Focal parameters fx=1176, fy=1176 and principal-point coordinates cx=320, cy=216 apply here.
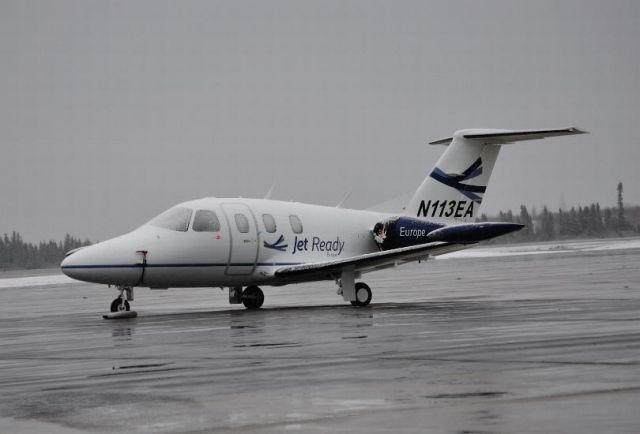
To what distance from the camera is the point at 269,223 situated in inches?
1193

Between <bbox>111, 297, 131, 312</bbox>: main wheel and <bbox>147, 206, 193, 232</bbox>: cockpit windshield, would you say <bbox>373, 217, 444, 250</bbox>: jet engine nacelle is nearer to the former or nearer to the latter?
<bbox>147, 206, 193, 232</bbox>: cockpit windshield

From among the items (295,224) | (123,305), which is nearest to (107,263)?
(123,305)

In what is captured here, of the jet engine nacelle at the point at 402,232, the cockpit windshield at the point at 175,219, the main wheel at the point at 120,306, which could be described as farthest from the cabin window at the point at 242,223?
the jet engine nacelle at the point at 402,232

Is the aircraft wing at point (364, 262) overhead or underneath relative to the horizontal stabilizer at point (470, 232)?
underneath

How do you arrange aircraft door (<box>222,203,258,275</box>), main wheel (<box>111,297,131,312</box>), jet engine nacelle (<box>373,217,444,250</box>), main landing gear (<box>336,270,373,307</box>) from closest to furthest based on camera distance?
main wheel (<box>111,297,131,312</box>) < main landing gear (<box>336,270,373,307</box>) < aircraft door (<box>222,203,258,275</box>) < jet engine nacelle (<box>373,217,444,250</box>)

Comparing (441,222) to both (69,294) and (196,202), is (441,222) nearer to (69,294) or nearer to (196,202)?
(196,202)

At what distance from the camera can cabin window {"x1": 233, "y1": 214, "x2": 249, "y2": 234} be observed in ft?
97.1

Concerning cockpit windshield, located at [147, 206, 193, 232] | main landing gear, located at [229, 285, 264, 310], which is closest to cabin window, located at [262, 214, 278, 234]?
main landing gear, located at [229, 285, 264, 310]

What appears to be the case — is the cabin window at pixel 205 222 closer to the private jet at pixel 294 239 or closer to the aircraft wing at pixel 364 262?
the private jet at pixel 294 239

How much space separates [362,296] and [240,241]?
3.35 meters

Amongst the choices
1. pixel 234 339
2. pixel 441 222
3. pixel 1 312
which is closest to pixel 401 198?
pixel 441 222

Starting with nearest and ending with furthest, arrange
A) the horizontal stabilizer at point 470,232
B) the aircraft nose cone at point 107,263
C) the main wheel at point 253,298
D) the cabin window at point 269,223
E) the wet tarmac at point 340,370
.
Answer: the wet tarmac at point 340,370, the horizontal stabilizer at point 470,232, the aircraft nose cone at point 107,263, the cabin window at point 269,223, the main wheel at point 253,298

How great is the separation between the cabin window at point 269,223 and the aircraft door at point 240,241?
14.1 inches

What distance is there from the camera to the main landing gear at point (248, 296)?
100ft
